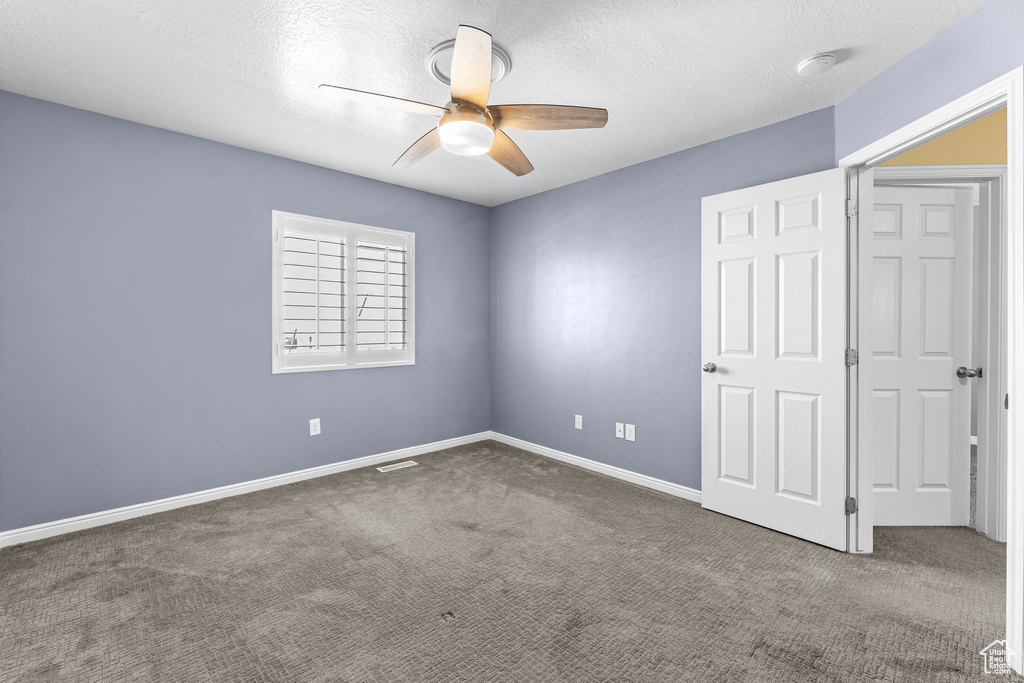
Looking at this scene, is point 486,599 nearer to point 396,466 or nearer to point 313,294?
point 396,466

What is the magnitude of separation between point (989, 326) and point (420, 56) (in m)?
3.54

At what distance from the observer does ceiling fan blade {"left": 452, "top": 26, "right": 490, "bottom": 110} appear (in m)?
1.60

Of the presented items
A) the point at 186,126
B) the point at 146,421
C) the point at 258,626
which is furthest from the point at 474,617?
the point at 186,126

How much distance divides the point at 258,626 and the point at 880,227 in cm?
400

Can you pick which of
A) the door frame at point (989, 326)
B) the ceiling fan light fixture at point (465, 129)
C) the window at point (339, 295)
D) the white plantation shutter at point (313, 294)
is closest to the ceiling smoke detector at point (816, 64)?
the door frame at point (989, 326)

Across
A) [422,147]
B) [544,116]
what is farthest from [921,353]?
[422,147]

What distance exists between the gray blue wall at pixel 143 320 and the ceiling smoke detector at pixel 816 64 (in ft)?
10.7

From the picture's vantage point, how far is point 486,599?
2131mm

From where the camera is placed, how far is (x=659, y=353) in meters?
3.59

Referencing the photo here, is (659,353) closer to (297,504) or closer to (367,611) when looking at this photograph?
Result: (367,611)

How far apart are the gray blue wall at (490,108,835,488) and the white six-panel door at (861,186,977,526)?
28.0 inches

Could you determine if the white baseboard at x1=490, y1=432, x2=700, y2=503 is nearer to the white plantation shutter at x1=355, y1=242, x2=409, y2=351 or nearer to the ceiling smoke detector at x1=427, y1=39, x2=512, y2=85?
the white plantation shutter at x1=355, y1=242, x2=409, y2=351

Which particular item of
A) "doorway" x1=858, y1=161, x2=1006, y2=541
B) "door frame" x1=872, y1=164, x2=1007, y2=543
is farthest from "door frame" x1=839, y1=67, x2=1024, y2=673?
"doorway" x1=858, y1=161, x2=1006, y2=541

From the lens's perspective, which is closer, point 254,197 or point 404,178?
point 254,197
